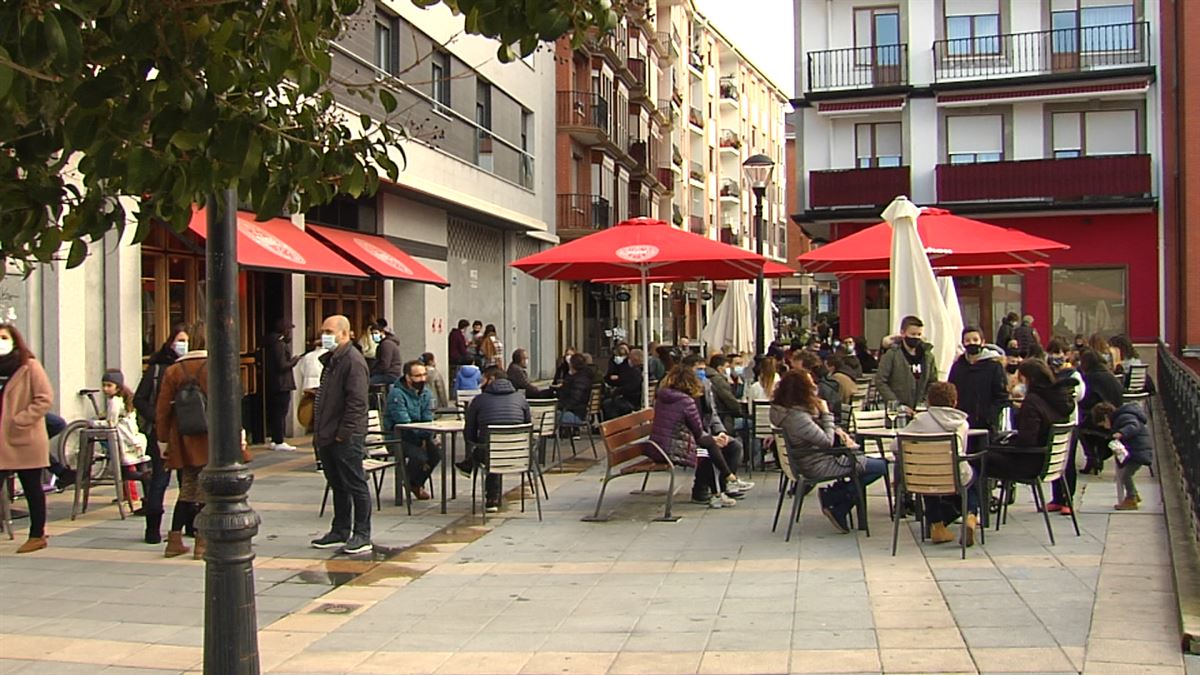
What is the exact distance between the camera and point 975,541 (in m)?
8.88

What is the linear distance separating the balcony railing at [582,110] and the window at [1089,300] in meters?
13.9

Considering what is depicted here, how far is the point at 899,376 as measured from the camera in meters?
12.0

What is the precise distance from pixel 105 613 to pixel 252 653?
308 centimetres

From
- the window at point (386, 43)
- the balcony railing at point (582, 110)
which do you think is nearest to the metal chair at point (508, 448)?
the window at point (386, 43)

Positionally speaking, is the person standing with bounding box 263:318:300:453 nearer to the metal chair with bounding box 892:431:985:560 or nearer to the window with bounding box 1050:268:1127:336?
the metal chair with bounding box 892:431:985:560

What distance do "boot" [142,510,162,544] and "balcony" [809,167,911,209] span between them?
24877mm

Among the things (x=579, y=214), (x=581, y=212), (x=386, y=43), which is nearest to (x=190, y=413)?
(x=386, y=43)

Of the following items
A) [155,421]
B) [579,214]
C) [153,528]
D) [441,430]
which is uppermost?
[579,214]

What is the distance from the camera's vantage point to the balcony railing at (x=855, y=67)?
32.1 meters

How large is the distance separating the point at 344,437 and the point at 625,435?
2947 mm

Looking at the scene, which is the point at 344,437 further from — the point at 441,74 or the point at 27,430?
the point at 441,74

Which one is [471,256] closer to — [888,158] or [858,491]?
[888,158]

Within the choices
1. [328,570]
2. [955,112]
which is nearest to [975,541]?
[328,570]

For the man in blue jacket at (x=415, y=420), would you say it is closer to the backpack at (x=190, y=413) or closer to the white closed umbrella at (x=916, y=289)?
the backpack at (x=190, y=413)
